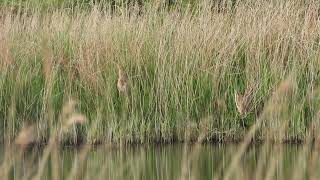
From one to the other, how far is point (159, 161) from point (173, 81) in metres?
1.21

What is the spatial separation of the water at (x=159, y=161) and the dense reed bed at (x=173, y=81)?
0.20m

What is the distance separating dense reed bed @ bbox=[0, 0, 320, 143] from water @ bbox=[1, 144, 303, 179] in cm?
20

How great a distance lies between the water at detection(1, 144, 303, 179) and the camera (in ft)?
24.1

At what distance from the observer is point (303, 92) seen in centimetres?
871

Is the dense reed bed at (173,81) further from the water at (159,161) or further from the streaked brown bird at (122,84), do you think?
the water at (159,161)

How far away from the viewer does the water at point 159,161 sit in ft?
24.1

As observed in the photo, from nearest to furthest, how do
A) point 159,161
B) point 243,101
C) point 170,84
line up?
point 159,161 → point 243,101 → point 170,84

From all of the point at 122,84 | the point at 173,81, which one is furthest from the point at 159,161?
the point at 173,81

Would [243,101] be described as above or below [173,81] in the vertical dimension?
below

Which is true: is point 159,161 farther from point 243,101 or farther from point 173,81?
point 173,81

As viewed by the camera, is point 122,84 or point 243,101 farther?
point 122,84

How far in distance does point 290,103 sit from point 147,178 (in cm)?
204

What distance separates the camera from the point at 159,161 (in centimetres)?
795

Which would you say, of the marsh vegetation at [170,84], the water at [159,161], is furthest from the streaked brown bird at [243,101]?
the water at [159,161]
